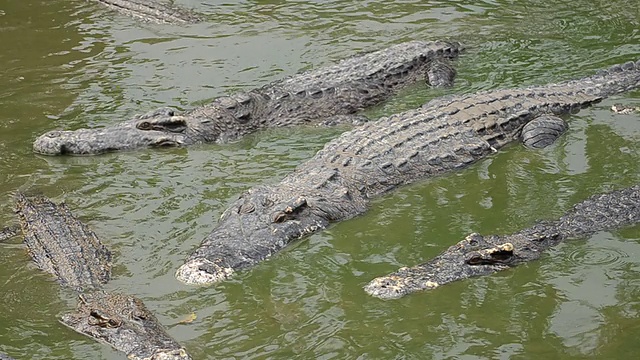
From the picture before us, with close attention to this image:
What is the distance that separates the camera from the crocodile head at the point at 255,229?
7.06m

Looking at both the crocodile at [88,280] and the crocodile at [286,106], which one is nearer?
the crocodile at [88,280]

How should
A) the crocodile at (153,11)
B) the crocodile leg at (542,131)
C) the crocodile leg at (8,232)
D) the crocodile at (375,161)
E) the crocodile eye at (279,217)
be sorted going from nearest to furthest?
the crocodile at (375,161)
the crocodile eye at (279,217)
the crocodile leg at (8,232)
the crocodile leg at (542,131)
the crocodile at (153,11)

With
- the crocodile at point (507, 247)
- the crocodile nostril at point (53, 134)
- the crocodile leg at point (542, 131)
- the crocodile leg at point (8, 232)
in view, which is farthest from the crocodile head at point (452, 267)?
the crocodile nostril at point (53, 134)

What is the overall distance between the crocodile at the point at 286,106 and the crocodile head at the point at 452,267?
11.6 ft

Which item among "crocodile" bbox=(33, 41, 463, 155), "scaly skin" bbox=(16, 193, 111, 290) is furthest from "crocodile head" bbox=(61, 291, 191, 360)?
"crocodile" bbox=(33, 41, 463, 155)

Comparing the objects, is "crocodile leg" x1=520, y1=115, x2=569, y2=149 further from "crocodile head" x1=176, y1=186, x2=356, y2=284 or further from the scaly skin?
the scaly skin

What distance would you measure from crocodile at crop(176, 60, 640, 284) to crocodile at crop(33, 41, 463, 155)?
3.98 ft

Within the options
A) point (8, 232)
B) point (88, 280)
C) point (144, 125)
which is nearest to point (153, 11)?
point (144, 125)

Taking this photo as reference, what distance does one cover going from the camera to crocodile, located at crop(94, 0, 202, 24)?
13.2 m

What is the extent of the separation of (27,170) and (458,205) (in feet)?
13.5

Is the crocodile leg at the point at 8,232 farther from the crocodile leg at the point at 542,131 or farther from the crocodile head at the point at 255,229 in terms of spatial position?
the crocodile leg at the point at 542,131

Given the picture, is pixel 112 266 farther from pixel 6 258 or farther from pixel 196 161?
pixel 196 161

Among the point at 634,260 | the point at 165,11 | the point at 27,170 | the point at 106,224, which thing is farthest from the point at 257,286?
the point at 165,11

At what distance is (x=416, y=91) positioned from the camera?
11.0 meters
